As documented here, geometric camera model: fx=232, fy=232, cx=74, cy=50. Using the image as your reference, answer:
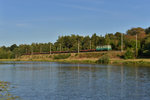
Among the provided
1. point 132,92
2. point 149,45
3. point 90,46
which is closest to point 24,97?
point 132,92

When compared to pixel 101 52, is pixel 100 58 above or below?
below

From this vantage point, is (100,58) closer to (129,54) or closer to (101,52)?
(129,54)

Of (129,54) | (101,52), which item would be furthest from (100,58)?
(101,52)

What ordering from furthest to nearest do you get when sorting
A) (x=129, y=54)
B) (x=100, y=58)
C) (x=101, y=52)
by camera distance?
1. (x=101, y=52)
2. (x=129, y=54)
3. (x=100, y=58)

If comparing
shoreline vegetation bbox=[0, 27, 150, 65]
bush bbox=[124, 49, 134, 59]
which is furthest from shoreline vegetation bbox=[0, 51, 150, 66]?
bush bbox=[124, 49, 134, 59]

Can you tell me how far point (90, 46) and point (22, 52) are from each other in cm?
7221

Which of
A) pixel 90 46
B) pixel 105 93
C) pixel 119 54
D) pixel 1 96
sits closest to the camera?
pixel 1 96

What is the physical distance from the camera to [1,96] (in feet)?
83.0

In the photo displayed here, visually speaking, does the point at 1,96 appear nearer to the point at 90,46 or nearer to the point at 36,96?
the point at 36,96

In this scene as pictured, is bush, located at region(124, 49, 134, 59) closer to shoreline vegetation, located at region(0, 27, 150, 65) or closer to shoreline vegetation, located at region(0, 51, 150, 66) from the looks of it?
shoreline vegetation, located at region(0, 27, 150, 65)

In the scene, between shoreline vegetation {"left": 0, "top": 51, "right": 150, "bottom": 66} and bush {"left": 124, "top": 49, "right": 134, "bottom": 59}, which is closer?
shoreline vegetation {"left": 0, "top": 51, "right": 150, "bottom": 66}

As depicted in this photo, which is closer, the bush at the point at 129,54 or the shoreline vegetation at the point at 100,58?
the shoreline vegetation at the point at 100,58

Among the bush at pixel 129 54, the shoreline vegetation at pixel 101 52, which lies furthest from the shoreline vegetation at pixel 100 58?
the bush at pixel 129 54

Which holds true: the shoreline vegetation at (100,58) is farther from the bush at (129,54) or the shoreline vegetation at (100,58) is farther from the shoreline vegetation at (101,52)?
the bush at (129,54)
